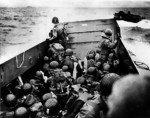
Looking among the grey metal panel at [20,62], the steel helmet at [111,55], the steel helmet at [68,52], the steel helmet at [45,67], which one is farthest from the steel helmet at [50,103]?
the steel helmet at [68,52]

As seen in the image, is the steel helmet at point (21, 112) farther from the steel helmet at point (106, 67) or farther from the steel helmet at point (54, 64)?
the steel helmet at point (106, 67)

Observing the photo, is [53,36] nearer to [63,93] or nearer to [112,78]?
[63,93]

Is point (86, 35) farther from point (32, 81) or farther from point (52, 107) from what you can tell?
point (52, 107)

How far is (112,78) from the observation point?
259cm

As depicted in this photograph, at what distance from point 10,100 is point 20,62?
44.0 inches

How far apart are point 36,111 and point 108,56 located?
3300mm

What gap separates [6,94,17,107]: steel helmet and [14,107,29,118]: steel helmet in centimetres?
52

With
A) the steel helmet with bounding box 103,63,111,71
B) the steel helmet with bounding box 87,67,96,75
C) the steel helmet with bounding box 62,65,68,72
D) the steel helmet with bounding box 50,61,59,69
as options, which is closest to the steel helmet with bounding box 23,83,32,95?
the steel helmet with bounding box 50,61,59,69

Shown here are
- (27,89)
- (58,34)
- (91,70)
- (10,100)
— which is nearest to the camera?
(10,100)

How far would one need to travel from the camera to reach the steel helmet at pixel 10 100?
5.45m

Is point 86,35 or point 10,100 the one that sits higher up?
point 86,35

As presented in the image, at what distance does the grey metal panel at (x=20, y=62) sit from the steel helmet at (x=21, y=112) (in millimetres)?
750

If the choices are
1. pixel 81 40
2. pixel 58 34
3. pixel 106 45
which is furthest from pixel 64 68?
pixel 81 40

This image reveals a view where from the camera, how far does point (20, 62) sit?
19.8 ft
